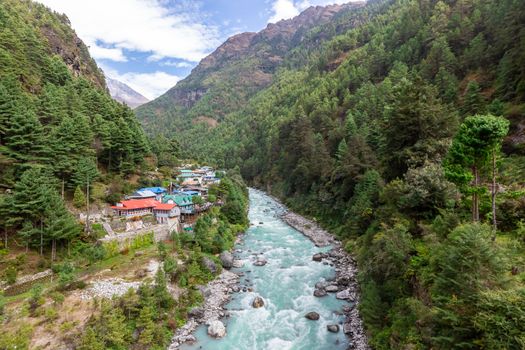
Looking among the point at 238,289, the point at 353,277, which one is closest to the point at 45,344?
the point at 238,289

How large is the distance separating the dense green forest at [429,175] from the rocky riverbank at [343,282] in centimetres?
116

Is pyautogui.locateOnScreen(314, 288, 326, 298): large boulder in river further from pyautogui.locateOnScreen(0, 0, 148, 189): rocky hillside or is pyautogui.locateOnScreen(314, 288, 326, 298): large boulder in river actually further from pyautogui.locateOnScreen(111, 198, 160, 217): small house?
pyautogui.locateOnScreen(0, 0, 148, 189): rocky hillside

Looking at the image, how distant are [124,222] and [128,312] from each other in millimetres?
14800

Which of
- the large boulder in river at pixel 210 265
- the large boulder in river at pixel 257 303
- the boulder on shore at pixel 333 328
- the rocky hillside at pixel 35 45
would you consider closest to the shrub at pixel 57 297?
the large boulder in river at pixel 210 265

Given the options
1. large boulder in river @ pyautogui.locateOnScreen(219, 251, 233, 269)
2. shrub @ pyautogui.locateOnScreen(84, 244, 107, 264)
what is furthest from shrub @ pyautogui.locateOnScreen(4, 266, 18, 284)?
large boulder in river @ pyautogui.locateOnScreen(219, 251, 233, 269)

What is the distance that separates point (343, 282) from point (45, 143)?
3409 centimetres

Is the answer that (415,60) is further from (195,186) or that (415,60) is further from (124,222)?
(124,222)

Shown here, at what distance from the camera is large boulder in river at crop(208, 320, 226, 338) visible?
20.7 metres

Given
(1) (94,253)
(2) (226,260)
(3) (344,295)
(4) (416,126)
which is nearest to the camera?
(1) (94,253)

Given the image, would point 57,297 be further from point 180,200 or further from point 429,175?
point 429,175

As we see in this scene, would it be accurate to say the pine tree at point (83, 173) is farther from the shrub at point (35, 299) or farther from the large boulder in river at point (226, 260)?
the large boulder in river at point (226, 260)

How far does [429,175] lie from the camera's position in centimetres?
2022

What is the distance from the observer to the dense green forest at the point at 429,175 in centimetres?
1030

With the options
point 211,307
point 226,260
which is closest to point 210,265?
point 226,260
